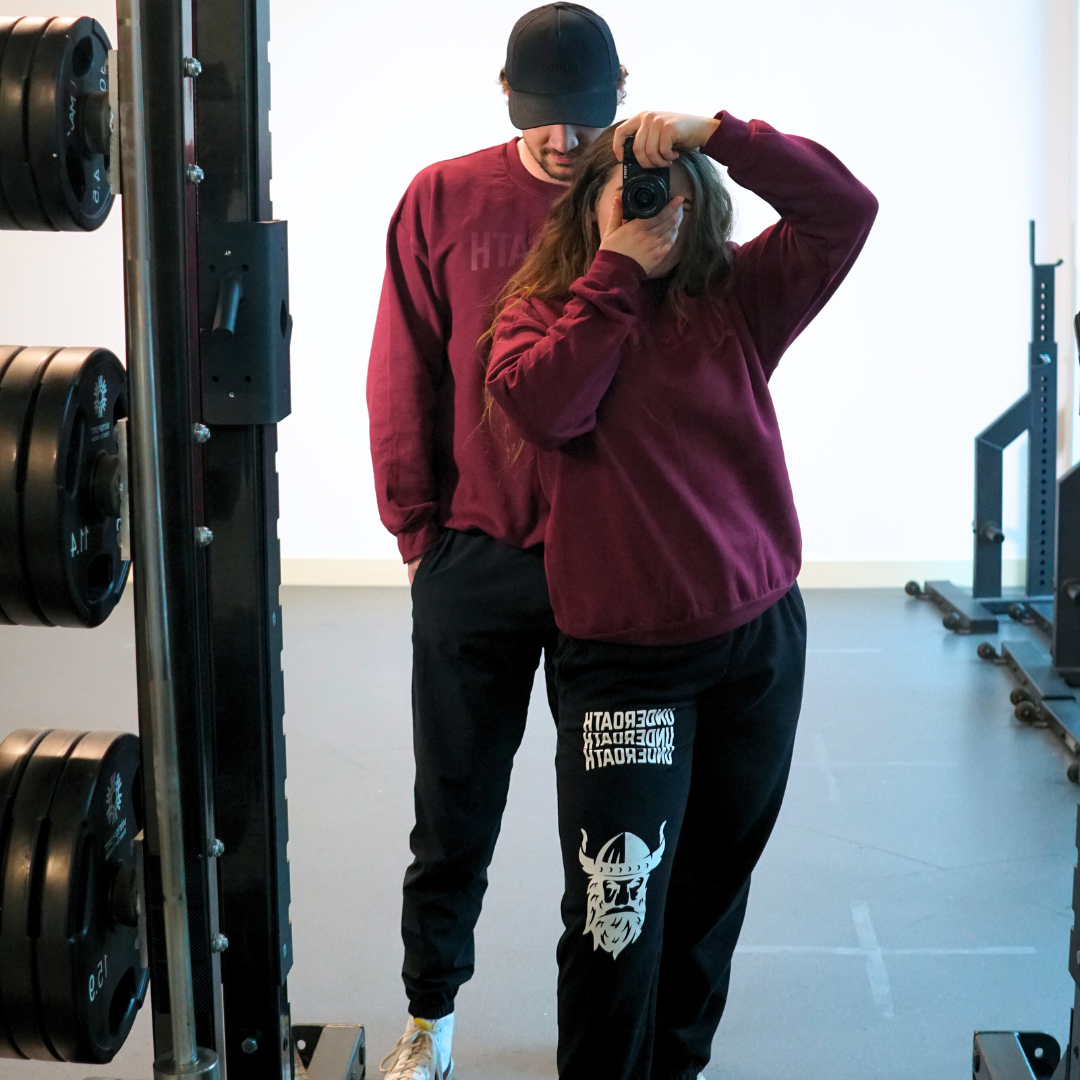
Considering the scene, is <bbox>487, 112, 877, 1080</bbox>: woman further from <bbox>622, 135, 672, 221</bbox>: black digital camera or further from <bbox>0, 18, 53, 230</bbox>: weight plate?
<bbox>0, 18, 53, 230</bbox>: weight plate

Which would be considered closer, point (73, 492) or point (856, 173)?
point (73, 492)

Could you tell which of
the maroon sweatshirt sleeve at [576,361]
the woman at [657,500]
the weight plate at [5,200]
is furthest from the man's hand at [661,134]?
the weight plate at [5,200]

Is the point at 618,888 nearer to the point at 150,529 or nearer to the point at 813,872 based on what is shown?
the point at 150,529

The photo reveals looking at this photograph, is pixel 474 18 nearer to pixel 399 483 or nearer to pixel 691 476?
pixel 399 483

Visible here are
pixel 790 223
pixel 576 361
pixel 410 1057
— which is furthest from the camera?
pixel 410 1057

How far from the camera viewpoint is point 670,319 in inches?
58.8

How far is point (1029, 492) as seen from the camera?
443 centimetres

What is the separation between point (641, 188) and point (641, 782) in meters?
0.66

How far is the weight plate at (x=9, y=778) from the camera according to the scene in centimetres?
127

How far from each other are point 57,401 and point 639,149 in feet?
2.19

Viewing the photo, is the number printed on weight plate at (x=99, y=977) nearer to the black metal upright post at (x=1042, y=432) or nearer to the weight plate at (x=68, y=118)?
the weight plate at (x=68, y=118)

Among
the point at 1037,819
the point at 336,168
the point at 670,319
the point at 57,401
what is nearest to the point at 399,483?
the point at 670,319

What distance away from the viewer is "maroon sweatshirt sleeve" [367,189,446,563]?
5.94ft

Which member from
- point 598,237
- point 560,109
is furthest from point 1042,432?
point 598,237
